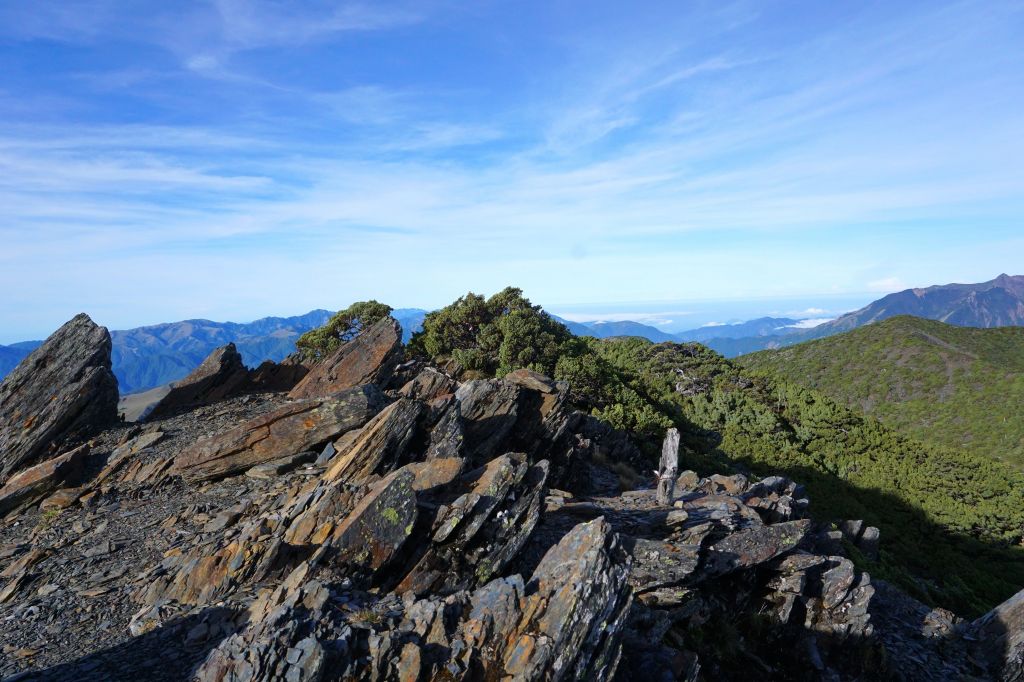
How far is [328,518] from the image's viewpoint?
1340cm

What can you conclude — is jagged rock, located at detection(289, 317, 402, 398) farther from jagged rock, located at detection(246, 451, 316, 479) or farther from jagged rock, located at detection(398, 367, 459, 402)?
jagged rock, located at detection(246, 451, 316, 479)

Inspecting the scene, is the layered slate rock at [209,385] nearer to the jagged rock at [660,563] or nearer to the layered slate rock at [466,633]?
the layered slate rock at [466,633]

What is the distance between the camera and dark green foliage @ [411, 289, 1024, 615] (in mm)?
31328

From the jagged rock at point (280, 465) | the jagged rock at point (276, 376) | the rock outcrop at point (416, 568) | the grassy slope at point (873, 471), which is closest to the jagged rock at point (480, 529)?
the rock outcrop at point (416, 568)

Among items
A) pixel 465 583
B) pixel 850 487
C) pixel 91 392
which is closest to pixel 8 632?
pixel 465 583

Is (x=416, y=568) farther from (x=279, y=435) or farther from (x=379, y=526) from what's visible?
(x=279, y=435)

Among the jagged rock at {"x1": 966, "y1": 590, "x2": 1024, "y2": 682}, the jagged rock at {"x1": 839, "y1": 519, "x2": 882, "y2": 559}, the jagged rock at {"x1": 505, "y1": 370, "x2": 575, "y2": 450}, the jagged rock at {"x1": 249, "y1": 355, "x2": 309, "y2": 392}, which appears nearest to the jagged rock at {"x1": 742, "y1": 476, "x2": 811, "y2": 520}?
the jagged rock at {"x1": 839, "y1": 519, "x2": 882, "y2": 559}

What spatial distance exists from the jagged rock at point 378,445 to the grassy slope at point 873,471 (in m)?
21.8

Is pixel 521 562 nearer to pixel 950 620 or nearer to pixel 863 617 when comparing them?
pixel 863 617

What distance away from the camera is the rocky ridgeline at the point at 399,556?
9.98 metres

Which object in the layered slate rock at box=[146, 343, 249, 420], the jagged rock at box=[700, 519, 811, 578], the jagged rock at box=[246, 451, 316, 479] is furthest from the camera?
the layered slate rock at box=[146, 343, 249, 420]

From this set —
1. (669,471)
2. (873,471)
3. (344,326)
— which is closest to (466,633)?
(669,471)

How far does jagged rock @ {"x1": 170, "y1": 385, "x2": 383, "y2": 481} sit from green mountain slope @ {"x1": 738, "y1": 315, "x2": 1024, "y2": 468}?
52454mm

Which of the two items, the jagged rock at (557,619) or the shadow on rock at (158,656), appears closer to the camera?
the jagged rock at (557,619)
